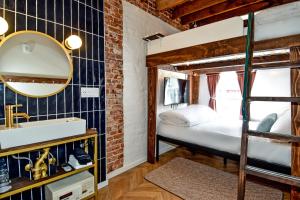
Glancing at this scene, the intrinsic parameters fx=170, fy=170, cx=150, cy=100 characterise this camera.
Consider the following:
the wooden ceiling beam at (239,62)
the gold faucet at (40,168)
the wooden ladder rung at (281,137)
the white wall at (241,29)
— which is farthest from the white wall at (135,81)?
the wooden ladder rung at (281,137)

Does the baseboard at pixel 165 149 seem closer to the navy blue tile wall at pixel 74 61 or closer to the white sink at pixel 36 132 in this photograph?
the navy blue tile wall at pixel 74 61

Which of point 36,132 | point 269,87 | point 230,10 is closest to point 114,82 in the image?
point 36,132

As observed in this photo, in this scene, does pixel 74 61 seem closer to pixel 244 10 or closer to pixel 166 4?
pixel 166 4

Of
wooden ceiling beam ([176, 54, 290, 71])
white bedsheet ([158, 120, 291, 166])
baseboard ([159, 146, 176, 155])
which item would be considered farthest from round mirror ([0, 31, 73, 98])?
wooden ceiling beam ([176, 54, 290, 71])

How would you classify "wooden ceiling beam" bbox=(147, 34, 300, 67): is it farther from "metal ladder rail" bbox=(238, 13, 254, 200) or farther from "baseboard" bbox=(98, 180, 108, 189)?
"baseboard" bbox=(98, 180, 108, 189)

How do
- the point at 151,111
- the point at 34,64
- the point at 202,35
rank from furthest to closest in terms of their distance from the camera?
the point at 151,111 → the point at 202,35 → the point at 34,64

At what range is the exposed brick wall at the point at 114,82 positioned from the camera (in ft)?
7.77

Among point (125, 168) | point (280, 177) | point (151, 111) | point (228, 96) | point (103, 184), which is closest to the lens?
point (280, 177)

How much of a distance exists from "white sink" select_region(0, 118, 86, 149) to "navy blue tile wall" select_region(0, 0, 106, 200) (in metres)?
0.22

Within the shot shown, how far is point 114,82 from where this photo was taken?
8.09 ft

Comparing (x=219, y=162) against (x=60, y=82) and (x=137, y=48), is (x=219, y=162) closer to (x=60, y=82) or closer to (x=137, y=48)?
(x=137, y=48)

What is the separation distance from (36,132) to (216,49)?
205cm

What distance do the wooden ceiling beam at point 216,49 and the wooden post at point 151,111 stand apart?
0.62 ft

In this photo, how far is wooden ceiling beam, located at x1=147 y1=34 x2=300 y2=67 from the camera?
155 cm
